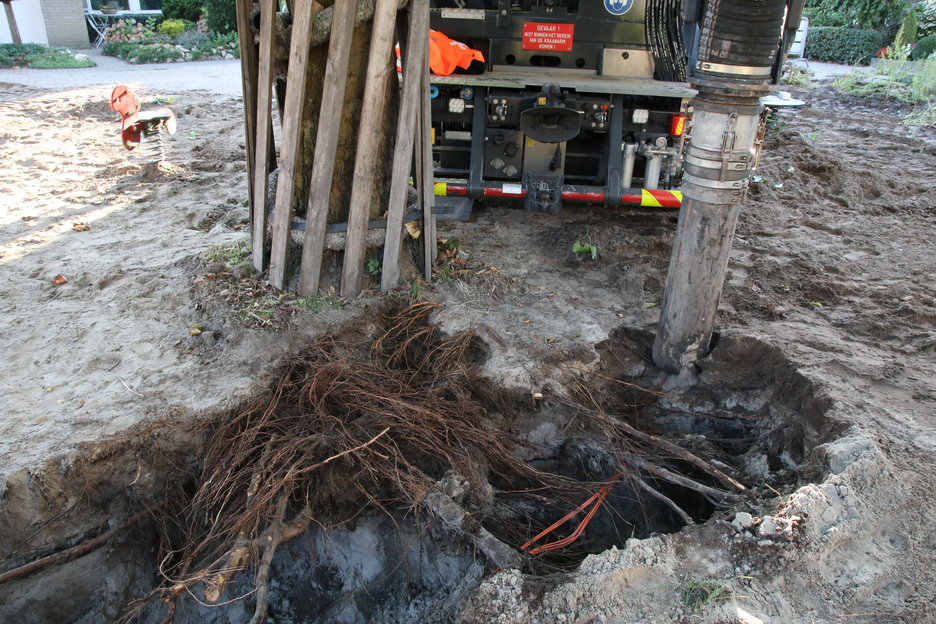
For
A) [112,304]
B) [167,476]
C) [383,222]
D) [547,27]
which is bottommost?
[167,476]

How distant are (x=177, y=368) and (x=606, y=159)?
14.1ft

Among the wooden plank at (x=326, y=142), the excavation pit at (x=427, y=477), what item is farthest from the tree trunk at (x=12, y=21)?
the excavation pit at (x=427, y=477)

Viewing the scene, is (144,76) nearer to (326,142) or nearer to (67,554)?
(326,142)

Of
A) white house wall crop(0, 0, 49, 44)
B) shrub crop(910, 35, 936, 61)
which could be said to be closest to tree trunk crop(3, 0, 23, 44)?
white house wall crop(0, 0, 49, 44)

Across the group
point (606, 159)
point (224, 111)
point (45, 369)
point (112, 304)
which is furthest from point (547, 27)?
point (224, 111)

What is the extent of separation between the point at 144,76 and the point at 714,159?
14.7 meters

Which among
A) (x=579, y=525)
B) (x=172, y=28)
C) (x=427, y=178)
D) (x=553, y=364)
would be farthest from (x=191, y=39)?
(x=579, y=525)

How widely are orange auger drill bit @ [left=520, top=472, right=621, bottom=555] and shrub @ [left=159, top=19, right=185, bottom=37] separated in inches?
846

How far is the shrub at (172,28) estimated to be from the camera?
20.2 metres

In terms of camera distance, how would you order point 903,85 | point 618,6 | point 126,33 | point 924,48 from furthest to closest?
point 126,33 → point 924,48 → point 903,85 → point 618,6

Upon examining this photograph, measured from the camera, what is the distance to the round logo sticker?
642 cm

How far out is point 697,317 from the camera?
420 centimetres

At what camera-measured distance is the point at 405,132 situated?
184 inches

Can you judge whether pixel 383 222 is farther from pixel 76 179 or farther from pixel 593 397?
pixel 76 179
